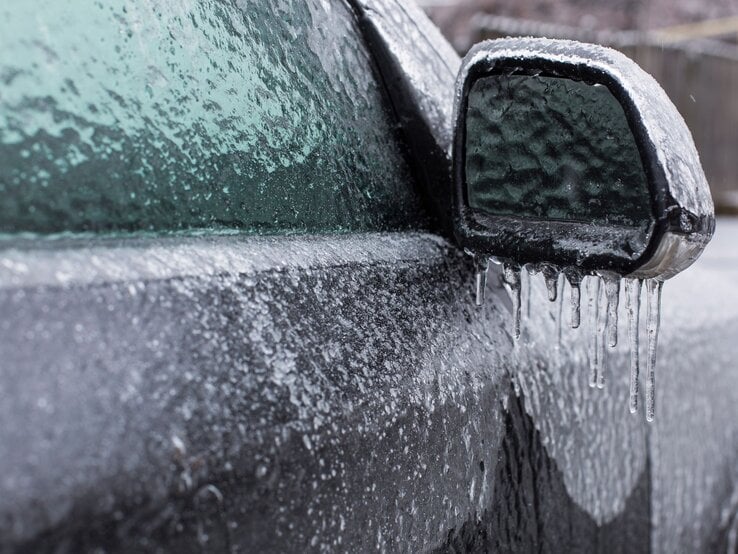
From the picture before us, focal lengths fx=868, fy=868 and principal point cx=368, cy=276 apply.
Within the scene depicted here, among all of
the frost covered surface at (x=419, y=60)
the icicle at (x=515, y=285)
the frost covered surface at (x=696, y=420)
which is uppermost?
the frost covered surface at (x=419, y=60)

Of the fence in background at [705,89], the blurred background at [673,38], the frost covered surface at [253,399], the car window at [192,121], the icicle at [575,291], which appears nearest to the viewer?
the frost covered surface at [253,399]

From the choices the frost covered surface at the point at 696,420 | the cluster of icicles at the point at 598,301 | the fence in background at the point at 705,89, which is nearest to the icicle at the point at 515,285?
the cluster of icicles at the point at 598,301

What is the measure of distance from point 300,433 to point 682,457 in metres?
1.25

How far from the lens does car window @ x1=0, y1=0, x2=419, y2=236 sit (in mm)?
768

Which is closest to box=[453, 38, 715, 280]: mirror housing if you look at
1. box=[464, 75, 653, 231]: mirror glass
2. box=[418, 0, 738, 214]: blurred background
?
box=[464, 75, 653, 231]: mirror glass

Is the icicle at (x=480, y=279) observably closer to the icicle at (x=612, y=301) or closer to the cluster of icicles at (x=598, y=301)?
the cluster of icicles at (x=598, y=301)

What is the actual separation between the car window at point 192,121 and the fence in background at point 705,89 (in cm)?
973

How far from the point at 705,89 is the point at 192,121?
1233 centimetres

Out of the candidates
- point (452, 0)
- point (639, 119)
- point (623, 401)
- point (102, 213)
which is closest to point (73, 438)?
point (102, 213)

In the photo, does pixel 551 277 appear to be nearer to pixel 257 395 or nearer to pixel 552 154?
pixel 552 154

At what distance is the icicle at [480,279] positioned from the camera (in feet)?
4.20

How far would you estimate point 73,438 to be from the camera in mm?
654

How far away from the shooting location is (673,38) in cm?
1472

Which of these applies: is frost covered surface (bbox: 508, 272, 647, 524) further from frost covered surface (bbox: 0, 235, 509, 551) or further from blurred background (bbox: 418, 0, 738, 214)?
blurred background (bbox: 418, 0, 738, 214)
